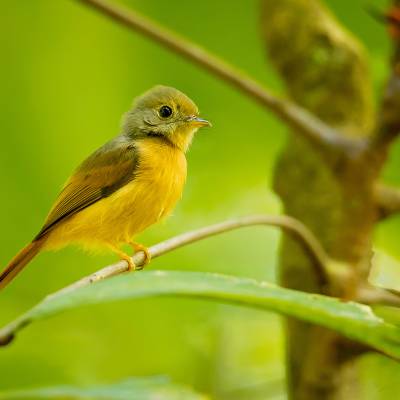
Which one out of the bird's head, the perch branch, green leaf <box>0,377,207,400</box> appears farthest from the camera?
the bird's head

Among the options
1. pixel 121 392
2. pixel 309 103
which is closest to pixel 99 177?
pixel 309 103

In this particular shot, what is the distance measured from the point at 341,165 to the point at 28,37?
1.66 meters

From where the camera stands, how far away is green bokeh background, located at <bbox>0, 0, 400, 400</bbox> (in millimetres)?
3250

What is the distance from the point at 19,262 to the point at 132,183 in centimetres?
66

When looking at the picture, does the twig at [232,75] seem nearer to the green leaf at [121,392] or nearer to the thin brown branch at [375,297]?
the thin brown branch at [375,297]

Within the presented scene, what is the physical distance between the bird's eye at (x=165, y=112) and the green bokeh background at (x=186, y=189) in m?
0.62

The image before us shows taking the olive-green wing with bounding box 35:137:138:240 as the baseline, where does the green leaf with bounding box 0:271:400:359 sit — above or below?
below

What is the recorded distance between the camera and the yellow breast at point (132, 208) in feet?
8.86

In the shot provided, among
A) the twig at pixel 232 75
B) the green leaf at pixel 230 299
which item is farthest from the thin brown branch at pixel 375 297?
the green leaf at pixel 230 299

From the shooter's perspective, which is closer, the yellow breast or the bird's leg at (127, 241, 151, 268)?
the bird's leg at (127, 241, 151, 268)

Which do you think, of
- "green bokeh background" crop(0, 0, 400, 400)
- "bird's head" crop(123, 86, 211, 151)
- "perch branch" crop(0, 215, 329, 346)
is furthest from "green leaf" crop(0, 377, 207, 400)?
"green bokeh background" crop(0, 0, 400, 400)

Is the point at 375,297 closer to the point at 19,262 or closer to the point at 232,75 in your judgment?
the point at 232,75

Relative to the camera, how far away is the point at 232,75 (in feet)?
7.80

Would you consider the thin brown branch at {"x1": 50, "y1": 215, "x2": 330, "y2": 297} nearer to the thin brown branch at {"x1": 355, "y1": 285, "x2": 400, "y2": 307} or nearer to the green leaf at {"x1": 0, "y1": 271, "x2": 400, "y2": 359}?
the thin brown branch at {"x1": 355, "y1": 285, "x2": 400, "y2": 307}
